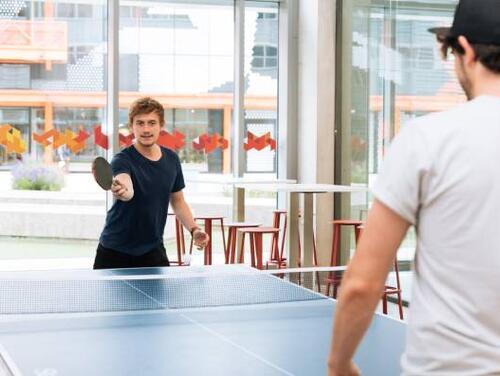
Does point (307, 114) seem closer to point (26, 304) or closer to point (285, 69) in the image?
point (285, 69)

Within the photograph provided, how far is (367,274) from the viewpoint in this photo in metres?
1.48

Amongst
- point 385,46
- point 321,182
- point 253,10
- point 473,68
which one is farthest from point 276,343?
Answer: point 253,10

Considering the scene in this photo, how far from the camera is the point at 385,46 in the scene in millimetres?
8242

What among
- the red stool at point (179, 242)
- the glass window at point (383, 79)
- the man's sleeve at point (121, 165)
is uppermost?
the glass window at point (383, 79)

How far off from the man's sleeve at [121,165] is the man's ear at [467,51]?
3101mm

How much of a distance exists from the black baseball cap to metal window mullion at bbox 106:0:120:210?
7.44 metres

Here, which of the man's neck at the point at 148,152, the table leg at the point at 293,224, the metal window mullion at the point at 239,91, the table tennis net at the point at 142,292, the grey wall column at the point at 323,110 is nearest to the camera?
the table tennis net at the point at 142,292

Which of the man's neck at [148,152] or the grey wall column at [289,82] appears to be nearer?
the man's neck at [148,152]

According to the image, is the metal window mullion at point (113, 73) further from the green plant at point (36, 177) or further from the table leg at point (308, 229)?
the table leg at point (308, 229)

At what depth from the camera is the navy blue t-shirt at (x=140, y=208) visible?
14.8ft

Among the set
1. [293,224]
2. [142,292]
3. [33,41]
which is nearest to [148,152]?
[142,292]

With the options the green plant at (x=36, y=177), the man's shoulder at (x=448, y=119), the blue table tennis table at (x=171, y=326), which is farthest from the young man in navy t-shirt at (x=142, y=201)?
the green plant at (x=36, y=177)

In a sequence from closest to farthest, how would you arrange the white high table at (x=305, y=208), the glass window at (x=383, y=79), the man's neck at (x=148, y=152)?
the man's neck at (x=148, y=152) < the white high table at (x=305, y=208) < the glass window at (x=383, y=79)

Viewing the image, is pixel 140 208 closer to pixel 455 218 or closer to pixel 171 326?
pixel 171 326
